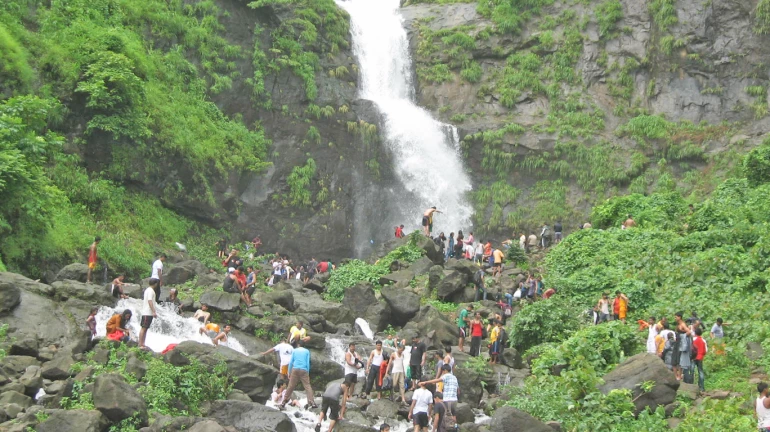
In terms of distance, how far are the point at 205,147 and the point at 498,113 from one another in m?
14.9

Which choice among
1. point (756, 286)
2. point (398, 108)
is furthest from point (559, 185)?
point (756, 286)

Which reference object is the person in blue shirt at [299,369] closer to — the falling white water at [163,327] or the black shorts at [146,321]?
the black shorts at [146,321]

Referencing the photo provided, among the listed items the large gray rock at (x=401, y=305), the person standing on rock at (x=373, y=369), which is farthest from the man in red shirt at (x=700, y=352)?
the large gray rock at (x=401, y=305)

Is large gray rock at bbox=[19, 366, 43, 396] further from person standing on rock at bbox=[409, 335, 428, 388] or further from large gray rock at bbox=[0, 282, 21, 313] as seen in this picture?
person standing on rock at bbox=[409, 335, 428, 388]

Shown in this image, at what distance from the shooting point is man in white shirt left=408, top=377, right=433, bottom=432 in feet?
42.1

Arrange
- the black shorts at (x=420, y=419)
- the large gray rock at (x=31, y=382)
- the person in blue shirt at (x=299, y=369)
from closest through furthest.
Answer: the large gray rock at (x=31, y=382)
the black shorts at (x=420, y=419)
the person in blue shirt at (x=299, y=369)

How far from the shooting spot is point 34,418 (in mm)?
10547

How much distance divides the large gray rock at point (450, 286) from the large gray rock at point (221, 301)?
712 cm

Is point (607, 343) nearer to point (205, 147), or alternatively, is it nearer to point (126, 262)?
point (126, 262)

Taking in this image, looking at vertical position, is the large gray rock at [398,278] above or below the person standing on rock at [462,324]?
above

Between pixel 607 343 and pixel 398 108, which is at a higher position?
pixel 398 108

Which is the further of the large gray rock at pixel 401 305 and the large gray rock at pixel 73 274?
the large gray rock at pixel 401 305

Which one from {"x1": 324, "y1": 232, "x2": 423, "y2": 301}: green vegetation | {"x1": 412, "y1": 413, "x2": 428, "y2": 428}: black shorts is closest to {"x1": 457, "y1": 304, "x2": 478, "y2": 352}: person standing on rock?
{"x1": 324, "y1": 232, "x2": 423, "y2": 301}: green vegetation

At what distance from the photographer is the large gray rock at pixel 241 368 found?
1434cm
